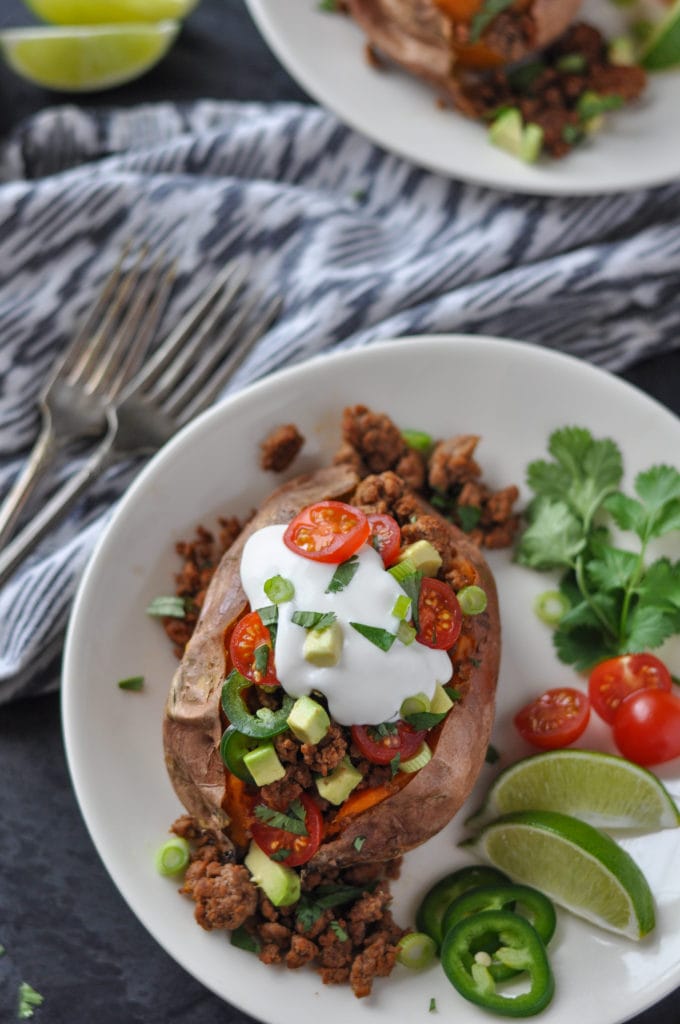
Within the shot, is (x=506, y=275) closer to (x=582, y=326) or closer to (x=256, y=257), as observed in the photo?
(x=582, y=326)

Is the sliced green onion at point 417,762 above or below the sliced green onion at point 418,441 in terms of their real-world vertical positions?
below

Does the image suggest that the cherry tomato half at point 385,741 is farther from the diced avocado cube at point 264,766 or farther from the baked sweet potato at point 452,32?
the baked sweet potato at point 452,32

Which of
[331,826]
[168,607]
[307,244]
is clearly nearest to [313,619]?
[331,826]

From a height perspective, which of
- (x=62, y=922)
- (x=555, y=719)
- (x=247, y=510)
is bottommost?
(x=62, y=922)

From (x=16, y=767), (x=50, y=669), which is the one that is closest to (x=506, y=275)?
(x=50, y=669)

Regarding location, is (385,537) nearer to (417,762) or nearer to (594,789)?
(417,762)

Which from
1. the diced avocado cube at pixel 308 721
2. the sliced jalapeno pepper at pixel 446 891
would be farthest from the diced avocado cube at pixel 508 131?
the sliced jalapeno pepper at pixel 446 891
